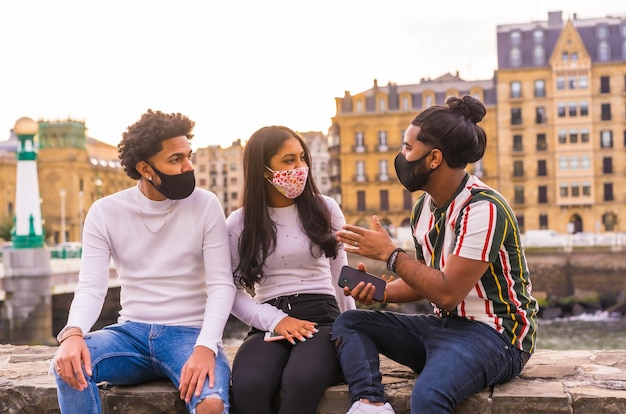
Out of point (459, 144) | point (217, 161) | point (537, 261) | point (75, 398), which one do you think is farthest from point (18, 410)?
point (217, 161)

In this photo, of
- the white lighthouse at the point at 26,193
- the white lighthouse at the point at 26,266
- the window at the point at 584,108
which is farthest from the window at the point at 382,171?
the white lighthouse at the point at 26,193

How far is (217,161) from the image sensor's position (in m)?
89.4

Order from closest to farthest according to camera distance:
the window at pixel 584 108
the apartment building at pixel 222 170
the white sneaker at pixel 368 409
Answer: the white sneaker at pixel 368 409 < the window at pixel 584 108 < the apartment building at pixel 222 170

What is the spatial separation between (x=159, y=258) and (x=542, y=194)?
50.4m

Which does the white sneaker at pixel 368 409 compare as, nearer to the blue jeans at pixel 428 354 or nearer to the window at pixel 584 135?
the blue jeans at pixel 428 354

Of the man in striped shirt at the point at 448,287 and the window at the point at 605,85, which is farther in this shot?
the window at the point at 605,85

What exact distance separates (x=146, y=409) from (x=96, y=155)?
77.0 metres

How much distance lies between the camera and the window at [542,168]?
52031 mm

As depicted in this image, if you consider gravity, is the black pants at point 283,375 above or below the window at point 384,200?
below

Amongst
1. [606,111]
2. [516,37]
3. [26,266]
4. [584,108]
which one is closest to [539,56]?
[516,37]

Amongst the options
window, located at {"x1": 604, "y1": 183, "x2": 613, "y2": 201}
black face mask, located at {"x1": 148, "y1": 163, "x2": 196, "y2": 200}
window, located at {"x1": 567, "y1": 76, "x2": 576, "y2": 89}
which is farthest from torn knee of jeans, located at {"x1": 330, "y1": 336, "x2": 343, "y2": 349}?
window, located at {"x1": 604, "y1": 183, "x2": 613, "y2": 201}

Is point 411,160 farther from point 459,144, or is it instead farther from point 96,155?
point 96,155

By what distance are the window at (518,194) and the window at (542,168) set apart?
1.38 metres

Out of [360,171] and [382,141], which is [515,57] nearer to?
[382,141]
